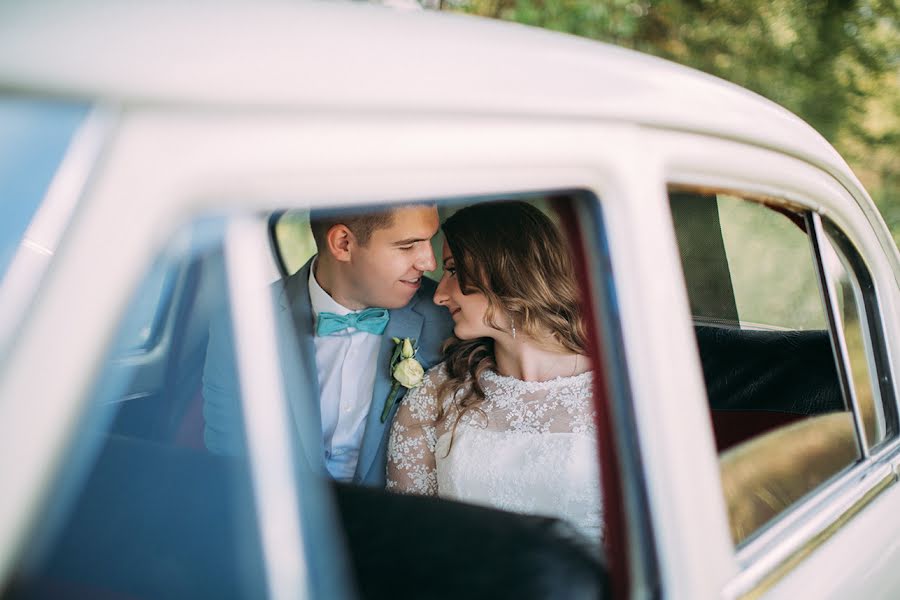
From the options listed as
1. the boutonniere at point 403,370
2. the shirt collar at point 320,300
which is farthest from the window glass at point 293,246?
the boutonniere at point 403,370

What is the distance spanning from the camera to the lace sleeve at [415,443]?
8.83 feet

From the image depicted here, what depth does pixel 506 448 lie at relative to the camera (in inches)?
103

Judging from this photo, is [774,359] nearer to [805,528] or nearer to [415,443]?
[415,443]

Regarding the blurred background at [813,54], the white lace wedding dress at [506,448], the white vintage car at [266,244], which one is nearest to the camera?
the white vintage car at [266,244]

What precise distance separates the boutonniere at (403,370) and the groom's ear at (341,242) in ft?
1.25

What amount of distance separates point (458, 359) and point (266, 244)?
2.02 metres

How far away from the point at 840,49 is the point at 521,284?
30.7 ft

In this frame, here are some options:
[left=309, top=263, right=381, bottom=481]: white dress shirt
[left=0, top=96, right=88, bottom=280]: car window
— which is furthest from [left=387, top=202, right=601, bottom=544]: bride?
[left=0, top=96, right=88, bottom=280]: car window

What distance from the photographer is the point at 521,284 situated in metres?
2.57

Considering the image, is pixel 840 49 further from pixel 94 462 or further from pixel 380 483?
pixel 94 462

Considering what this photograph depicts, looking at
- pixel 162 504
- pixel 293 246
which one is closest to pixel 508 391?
pixel 293 246

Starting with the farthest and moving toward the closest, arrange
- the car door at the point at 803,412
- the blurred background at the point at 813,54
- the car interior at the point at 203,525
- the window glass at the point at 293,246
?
1. the blurred background at the point at 813,54
2. the window glass at the point at 293,246
3. the car door at the point at 803,412
4. the car interior at the point at 203,525

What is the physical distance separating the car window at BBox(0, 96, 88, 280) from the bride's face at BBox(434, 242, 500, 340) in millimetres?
2046

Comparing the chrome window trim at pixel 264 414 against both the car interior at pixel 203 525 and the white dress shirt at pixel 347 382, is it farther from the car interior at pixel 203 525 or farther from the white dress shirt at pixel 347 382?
the white dress shirt at pixel 347 382
